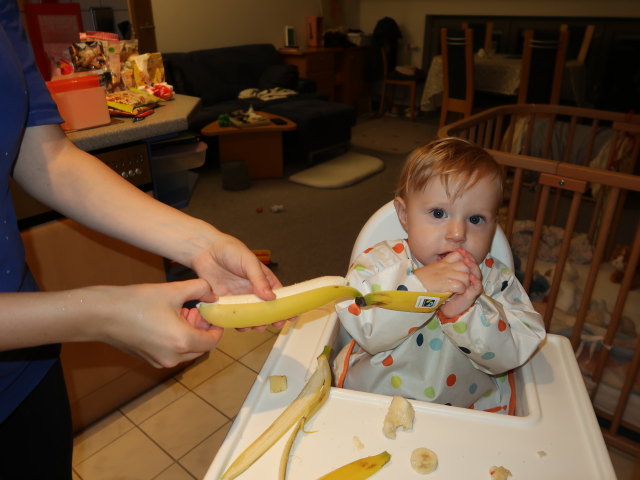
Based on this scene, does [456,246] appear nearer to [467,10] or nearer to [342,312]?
[342,312]

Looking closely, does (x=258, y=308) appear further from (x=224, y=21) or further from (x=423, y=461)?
(x=224, y=21)

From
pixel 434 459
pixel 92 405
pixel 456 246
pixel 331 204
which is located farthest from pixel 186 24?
pixel 434 459

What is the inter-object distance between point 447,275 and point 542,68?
4.43 metres

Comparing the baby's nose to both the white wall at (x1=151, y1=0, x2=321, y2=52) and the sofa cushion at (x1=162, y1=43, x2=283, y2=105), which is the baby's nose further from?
the white wall at (x1=151, y1=0, x2=321, y2=52)

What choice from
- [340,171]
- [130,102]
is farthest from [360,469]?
[340,171]

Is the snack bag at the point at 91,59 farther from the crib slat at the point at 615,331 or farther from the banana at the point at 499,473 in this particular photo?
the crib slat at the point at 615,331

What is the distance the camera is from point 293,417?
0.90 m

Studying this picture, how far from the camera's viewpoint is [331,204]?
4.33 m

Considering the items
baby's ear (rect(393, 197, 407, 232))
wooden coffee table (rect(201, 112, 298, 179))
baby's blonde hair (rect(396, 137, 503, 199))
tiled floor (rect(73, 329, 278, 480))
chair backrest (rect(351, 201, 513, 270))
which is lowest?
tiled floor (rect(73, 329, 278, 480))

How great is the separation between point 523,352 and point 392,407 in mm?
333

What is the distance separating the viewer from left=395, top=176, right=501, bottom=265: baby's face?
1090 millimetres

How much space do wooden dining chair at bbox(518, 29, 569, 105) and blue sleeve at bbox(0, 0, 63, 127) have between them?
4.54m

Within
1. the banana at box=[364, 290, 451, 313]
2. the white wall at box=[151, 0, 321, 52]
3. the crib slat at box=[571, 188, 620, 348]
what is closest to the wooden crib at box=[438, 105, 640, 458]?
the crib slat at box=[571, 188, 620, 348]

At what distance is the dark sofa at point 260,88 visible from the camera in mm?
5066
